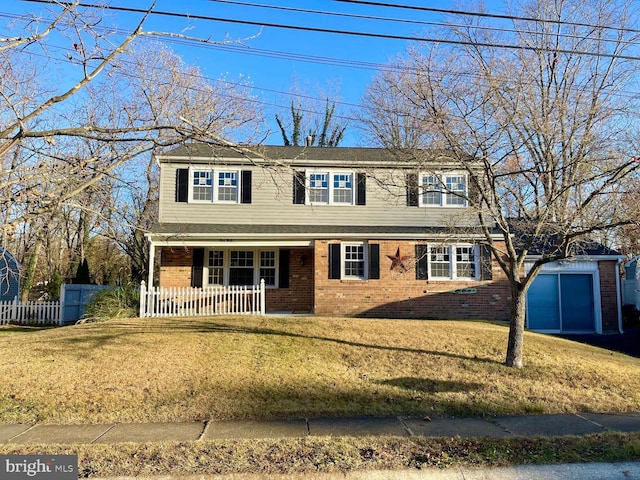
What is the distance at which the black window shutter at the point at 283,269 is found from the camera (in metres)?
16.4

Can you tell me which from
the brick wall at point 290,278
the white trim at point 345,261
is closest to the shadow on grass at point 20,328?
the brick wall at point 290,278

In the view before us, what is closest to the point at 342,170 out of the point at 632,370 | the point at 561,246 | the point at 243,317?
the point at 243,317

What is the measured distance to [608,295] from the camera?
1605 cm

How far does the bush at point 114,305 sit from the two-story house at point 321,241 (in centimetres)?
133

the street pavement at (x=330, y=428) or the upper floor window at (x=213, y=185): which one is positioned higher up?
the upper floor window at (x=213, y=185)

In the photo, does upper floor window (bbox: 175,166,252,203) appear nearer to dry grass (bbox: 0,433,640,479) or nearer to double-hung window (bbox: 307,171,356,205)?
double-hung window (bbox: 307,171,356,205)

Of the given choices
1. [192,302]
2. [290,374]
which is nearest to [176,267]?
[192,302]

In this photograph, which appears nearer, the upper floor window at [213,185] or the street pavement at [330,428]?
the street pavement at [330,428]

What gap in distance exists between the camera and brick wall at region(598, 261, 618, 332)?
52.5 feet

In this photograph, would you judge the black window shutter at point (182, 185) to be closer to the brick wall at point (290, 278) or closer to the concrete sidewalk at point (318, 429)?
the brick wall at point (290, 278)

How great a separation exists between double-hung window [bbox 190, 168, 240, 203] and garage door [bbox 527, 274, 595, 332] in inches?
425

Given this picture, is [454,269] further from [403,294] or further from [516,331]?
[516,331]

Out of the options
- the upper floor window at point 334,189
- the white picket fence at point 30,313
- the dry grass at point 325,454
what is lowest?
the dry grass at point 325,454

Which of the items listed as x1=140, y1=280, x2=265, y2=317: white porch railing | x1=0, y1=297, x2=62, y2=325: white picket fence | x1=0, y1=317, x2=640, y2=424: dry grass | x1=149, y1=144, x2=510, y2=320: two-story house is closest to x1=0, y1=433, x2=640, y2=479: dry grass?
x1=0, y1=317, x2=640, y2=424: dry grass
